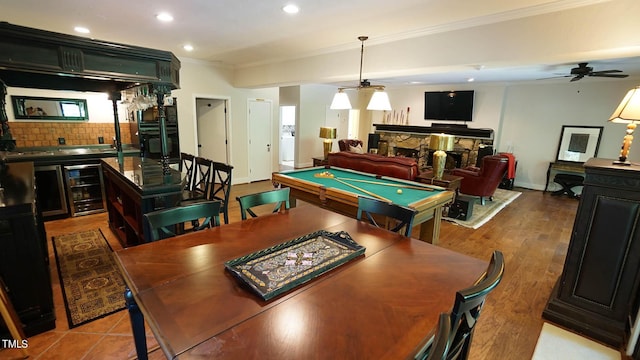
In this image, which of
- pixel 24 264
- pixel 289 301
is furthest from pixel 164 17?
pixel 289 301

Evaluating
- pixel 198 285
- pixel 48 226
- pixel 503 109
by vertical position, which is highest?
pixel 503 109

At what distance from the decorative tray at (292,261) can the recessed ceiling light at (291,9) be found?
2346mm

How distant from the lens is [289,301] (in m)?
1.26

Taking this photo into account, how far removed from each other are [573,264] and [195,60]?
675 cm

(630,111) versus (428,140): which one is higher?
(630,111)

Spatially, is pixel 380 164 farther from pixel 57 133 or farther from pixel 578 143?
pixel 578 143

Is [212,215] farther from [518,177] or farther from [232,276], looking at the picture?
[518,177]

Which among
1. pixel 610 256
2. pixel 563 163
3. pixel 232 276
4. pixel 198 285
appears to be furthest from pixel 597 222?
pixel 563 163

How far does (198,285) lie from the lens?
135 centimetres

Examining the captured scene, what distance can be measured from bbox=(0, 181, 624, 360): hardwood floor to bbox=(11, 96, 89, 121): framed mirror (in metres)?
1.78

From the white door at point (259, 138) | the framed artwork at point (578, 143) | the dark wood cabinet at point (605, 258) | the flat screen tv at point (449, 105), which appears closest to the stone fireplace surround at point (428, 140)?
the flat screen tv at point (449, 105)

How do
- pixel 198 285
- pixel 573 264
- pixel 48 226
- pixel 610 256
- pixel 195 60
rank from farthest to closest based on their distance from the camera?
pixel 195 60, pixel 48 226, pixel 573 264, pixel 610 256, pixel 198 285

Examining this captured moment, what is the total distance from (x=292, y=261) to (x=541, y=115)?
335 inches

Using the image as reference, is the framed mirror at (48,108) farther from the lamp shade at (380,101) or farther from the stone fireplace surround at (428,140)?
the stone fireplace surround at (428,140)
